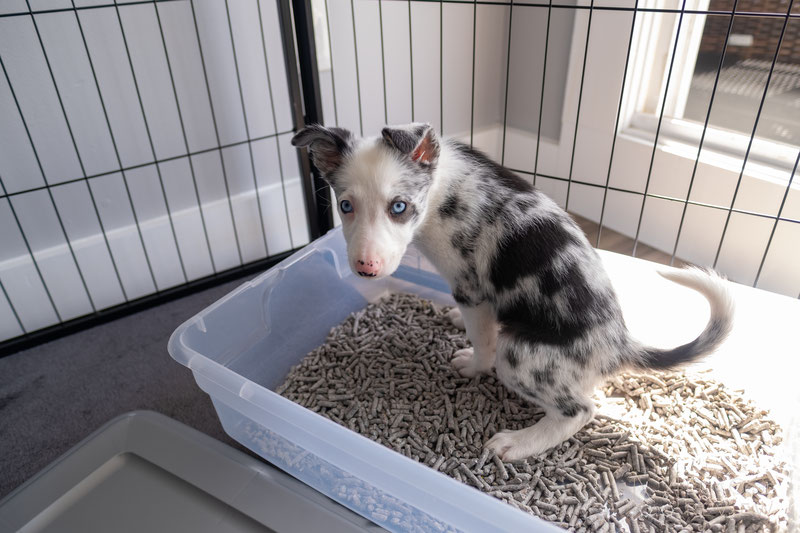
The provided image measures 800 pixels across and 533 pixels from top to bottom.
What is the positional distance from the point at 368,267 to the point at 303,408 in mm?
387

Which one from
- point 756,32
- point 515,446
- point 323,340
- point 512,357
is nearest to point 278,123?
point 323,340

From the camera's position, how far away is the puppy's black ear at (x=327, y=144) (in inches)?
57.2

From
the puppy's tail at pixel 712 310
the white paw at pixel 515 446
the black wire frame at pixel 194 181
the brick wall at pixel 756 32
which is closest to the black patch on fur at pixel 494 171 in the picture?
the puppy's tail at pixel 712 310

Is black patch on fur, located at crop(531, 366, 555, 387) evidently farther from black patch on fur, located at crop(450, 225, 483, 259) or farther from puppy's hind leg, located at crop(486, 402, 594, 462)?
black patch on fur, located at crop(450, 225, 483, 259)

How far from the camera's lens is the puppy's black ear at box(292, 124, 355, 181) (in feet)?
4.77

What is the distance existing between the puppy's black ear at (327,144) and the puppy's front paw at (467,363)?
0.78m

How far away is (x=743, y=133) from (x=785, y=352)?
51.4 inches

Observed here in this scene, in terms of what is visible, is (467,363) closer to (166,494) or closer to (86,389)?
(166,494)

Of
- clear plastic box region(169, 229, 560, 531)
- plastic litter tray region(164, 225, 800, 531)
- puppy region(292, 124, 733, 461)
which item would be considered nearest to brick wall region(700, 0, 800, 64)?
plastic litter tray region(164, 225, 800, 531)

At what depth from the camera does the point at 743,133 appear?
8.48 feet

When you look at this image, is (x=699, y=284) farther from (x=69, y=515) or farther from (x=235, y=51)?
(x=235, y=51)

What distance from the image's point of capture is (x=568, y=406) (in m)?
1.54

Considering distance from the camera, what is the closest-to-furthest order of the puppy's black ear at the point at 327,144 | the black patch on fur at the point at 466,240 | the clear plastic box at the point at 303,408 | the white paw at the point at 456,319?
the clear plastic box at the point at 303,408
the puppy's black ear at the point at 327,144
the black patch on fur at the point at 466,240
the white paw at the point at 456,319

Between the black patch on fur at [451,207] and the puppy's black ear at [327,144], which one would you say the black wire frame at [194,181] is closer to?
the puppy's black ear at [327,144]
